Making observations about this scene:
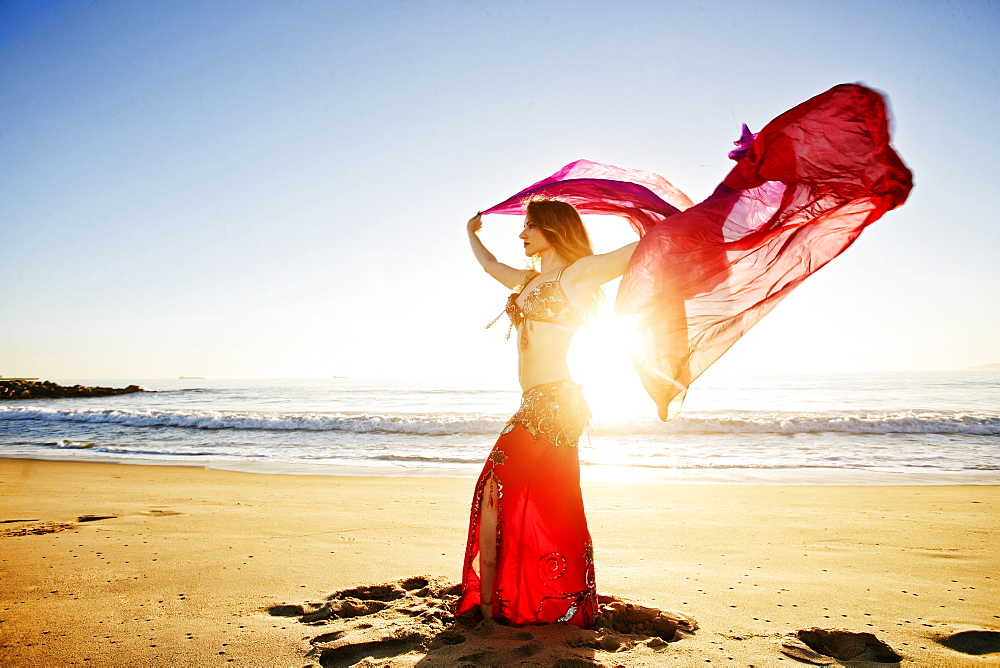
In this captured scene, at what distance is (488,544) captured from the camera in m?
2.86

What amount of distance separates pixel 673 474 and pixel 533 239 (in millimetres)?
7470

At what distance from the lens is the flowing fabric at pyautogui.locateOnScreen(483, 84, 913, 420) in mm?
2609

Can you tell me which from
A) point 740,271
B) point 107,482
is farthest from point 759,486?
point 107,482

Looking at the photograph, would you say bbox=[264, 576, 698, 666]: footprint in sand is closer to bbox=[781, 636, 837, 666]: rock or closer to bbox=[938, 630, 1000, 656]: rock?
bbox=[781, 636, 837, 666]: rock

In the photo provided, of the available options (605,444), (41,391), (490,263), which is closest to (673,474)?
(605,444)

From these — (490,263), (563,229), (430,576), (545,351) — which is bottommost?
(430,576)

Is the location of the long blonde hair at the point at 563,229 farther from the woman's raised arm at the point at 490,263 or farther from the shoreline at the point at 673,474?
the shoreline at the point at 673,474

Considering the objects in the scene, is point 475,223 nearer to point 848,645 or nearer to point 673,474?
point 848,645

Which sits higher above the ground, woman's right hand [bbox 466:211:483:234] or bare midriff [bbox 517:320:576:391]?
woman's right hand [bbox 466:211:483:234]

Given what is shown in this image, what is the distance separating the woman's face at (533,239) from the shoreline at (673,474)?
6.22 meters

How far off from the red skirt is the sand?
0.16 m

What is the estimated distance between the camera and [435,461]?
1125cm

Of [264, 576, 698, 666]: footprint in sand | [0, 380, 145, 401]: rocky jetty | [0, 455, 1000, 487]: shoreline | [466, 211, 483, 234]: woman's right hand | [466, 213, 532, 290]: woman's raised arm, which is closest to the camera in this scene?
[264, 576, 698, 666]: footprint in sand

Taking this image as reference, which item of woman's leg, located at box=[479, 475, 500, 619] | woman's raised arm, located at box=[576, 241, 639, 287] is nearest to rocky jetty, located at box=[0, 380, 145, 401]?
woman's leg, located at box=[479, 475, 500, 619]
